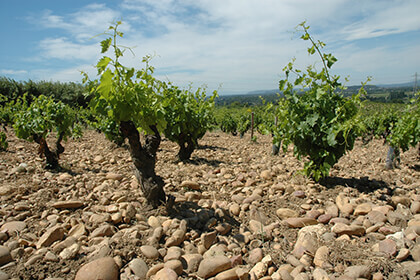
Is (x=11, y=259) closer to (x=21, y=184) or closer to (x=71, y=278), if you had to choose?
(x=71, y=278)

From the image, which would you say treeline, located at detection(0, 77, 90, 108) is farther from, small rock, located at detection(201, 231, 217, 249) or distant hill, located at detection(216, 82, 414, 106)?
small rock, located at detection(201, 231, 217, 249)

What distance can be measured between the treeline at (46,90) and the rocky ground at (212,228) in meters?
22.9

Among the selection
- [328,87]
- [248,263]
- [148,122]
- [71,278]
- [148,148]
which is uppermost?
[328,87]

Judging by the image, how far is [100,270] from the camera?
6.84 feet

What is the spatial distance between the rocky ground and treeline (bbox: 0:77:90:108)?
22.9m

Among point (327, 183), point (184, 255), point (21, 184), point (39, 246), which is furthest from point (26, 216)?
point (327, 183)

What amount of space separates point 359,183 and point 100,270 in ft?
13.5

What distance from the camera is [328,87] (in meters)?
4.07

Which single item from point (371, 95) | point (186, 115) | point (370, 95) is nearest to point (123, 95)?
point (186, 115)

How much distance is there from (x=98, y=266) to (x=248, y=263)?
4.36 ft

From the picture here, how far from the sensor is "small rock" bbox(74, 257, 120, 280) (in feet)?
6.69

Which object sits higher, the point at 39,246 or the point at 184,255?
the point at 39,246

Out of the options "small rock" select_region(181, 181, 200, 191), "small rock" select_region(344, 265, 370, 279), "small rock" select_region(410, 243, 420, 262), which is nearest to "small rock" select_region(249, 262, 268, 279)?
"small rock" select_region(344, 265, 370, 279)

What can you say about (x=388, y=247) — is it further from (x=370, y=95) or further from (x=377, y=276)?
(x=370, y=95)
